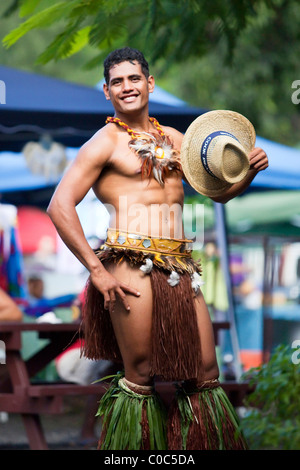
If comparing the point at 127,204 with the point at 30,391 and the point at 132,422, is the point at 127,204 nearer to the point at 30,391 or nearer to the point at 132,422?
the point at 132,422

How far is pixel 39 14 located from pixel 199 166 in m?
1.27

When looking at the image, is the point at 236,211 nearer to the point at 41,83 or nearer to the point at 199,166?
the point at 41,83

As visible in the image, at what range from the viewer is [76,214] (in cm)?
319

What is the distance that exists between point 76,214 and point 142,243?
0.32 m

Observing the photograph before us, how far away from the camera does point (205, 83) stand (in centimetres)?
1585

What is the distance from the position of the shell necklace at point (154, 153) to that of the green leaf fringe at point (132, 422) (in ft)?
3.08

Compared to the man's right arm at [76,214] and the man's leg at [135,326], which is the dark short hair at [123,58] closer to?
the man's right arm at [76,214]

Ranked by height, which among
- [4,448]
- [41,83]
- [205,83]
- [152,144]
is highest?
[205,83]

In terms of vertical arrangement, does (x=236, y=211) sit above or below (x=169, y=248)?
above

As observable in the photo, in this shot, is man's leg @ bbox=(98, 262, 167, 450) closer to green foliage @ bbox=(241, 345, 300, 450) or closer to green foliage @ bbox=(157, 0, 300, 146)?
green foliage @ bbox=(241, 345, 300, 450)

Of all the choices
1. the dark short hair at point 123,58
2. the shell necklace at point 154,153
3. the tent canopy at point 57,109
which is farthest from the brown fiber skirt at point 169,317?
the tent canopy at point 57,109

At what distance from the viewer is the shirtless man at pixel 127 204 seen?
3.18m

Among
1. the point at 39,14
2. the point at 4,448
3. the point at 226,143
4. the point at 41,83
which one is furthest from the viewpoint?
the point at 41,83
